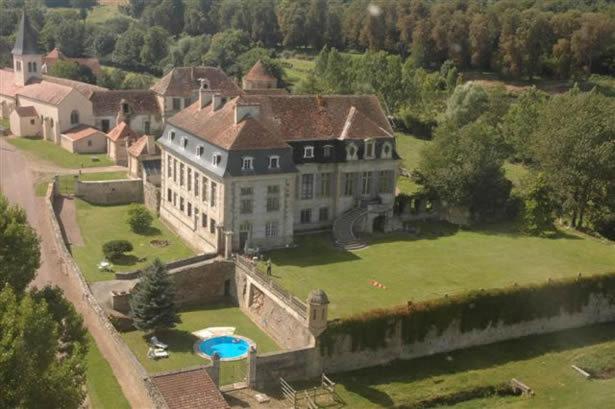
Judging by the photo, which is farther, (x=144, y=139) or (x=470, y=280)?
(x=144, y=139)

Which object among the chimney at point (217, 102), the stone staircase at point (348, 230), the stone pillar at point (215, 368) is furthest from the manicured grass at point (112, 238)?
the stone pillar at point (215, 368)

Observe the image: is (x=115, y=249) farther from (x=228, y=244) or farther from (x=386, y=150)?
(x=386, y=150)

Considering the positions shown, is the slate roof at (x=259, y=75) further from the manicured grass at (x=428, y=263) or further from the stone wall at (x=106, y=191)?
the manicured grass at (x=428, y=263)

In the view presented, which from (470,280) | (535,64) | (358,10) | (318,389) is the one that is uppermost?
(358,10)

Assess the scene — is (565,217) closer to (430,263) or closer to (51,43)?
(430,263)

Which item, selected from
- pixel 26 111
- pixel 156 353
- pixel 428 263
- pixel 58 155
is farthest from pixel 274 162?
pixel 26 111

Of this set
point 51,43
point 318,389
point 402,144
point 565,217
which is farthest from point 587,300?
point 51,43
